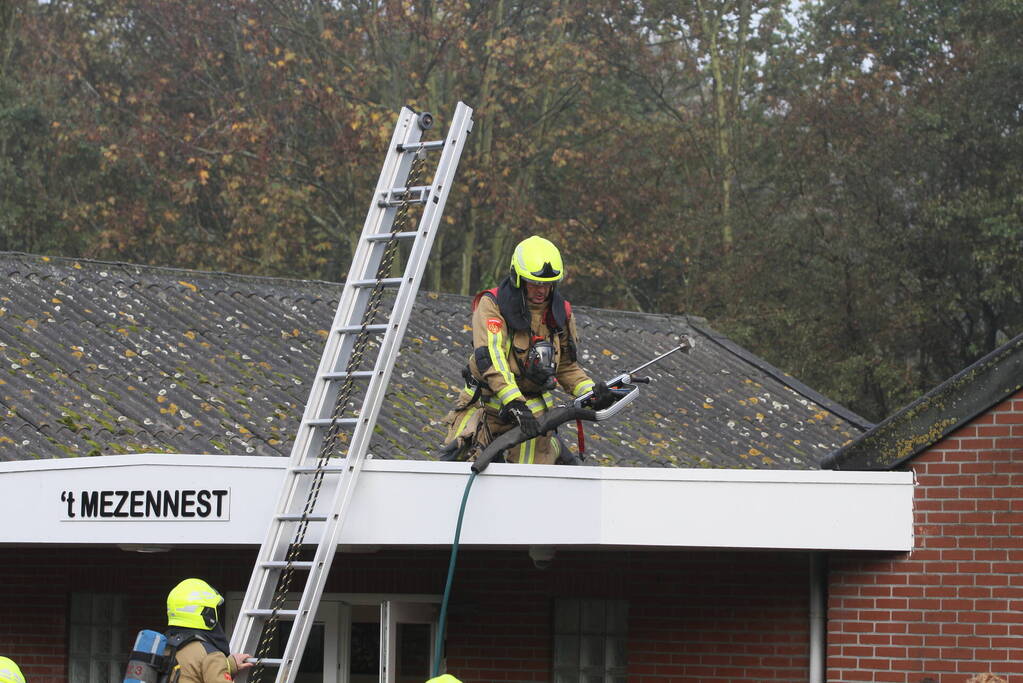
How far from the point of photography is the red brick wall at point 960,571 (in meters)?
9.24

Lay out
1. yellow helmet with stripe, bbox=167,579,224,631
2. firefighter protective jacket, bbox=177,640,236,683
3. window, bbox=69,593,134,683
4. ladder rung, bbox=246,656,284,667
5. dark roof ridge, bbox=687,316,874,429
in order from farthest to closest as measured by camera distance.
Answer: dark roof ridge, bbox=687,316,874,429
window, bbox=69,593,134,683
ladder rung, bbox=246,656,284,667
yellow helmet with stripe, bbox=167,579,224,631
firefighter protective jacket, bbox=177,640,236,683

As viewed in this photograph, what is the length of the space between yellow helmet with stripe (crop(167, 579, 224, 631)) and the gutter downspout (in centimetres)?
397

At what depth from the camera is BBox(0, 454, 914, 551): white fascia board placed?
8484 millimetres

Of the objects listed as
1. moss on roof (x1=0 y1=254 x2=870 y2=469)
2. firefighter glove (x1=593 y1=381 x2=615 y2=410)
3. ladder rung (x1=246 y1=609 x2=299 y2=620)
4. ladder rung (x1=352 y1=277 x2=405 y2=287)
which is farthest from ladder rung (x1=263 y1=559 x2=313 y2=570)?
moss on roof (x1=0 y1=254 x2=870 y2=469)

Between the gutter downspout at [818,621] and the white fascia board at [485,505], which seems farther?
the gutter downspout at [818,621]

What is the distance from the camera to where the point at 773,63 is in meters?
27.6

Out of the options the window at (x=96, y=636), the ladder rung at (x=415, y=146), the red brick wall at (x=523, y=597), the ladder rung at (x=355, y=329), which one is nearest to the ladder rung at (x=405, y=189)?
the ladder rung at (x=415, y=146)

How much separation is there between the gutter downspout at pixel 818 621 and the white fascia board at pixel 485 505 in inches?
27.9

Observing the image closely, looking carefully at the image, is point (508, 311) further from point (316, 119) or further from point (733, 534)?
point (316, 119)

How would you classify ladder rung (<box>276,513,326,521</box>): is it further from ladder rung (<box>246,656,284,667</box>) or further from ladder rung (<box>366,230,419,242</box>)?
ladder rung (<box>366,230,419,242</box>)

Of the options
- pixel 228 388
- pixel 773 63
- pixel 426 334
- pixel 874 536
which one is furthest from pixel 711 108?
pixel 874 536

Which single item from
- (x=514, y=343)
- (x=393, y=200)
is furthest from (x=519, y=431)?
(x=393, y=200)

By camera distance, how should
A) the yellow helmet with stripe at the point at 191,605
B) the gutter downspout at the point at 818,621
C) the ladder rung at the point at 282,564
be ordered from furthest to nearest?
the gutter downspout at the point at 818,621
the ladder rung at the point at 282,564
the yellow helmet with stripe at the point at 191,605

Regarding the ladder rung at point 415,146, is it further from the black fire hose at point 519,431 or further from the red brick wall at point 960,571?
the red brick wall at point 960,571
